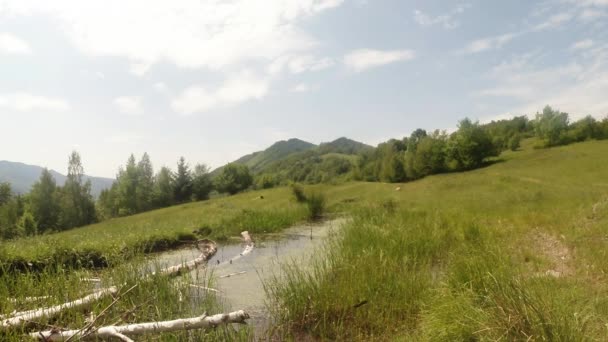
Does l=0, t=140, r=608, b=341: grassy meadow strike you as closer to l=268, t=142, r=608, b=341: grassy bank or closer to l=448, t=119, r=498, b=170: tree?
l=268, t=142, r=608, b=341: grassy bank

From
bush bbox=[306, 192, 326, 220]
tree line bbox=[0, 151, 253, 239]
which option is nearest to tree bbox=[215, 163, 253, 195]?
tree line bbox=[0, 151, 253, 239]

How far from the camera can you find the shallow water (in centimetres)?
772

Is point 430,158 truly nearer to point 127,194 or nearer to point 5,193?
point 127,194

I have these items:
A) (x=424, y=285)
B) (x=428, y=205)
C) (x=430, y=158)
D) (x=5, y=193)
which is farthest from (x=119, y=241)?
(x=5, y=193)

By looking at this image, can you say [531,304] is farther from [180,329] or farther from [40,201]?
[40,201]

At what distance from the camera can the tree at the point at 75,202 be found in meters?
66.1

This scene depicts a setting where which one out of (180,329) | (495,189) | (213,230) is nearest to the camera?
(180,329)

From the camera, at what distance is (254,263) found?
12.2 meters

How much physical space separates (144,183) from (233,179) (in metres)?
18.3

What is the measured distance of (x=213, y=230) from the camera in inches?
784

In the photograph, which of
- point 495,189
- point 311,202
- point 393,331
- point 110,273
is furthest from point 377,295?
point 495,189

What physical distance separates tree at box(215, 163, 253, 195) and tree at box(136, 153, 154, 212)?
45.1 feet

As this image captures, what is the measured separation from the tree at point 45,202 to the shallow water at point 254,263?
2403 inches

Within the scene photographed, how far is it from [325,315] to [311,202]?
20.8m
